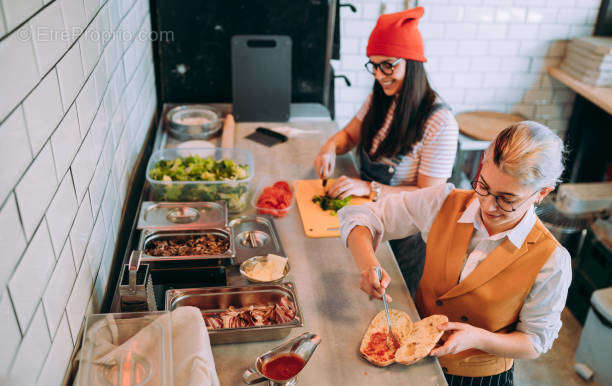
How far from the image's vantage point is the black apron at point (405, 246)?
2395 mm

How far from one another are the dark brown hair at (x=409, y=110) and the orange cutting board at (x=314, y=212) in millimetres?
308

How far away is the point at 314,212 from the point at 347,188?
0.68 feet

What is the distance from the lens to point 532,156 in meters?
1.42

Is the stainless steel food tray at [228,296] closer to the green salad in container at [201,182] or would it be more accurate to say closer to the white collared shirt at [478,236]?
the white collared shirt at [478,236]

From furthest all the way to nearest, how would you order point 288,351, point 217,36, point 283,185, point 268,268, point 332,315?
point 217,36 → point 283,185 → point 268,268 → point 332,315 → point 288,351

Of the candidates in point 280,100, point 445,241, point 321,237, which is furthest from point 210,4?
point 445,241

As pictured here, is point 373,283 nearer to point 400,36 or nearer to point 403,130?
point 403,130

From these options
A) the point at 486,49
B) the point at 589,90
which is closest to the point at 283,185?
the point at 486,49

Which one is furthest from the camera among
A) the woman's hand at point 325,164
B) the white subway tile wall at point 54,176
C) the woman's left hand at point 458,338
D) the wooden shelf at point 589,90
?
the wooden shelf at point 589,90

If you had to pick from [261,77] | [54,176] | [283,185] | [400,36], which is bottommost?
[283,185]

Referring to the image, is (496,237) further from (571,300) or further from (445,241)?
(571,300)

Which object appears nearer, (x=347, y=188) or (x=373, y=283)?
(x=373, y=283)

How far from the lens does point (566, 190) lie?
3.88 meters

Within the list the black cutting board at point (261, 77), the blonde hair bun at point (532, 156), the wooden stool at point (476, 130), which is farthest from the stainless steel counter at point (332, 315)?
the wooden stool at point (476, 130)
